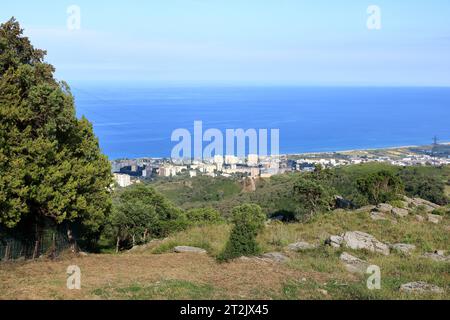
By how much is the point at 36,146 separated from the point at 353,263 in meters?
7.70

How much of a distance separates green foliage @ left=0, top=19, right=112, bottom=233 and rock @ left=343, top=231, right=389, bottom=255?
688 cm

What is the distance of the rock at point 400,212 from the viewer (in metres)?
17.2

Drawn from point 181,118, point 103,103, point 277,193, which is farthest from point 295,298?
point 103,103

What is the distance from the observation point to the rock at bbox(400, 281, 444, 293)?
7.82 m

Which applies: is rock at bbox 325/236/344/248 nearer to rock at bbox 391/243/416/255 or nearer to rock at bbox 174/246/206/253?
rock at bbox 391/243/416/255

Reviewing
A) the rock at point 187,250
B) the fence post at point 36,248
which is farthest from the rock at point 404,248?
the fence post at point 36,248

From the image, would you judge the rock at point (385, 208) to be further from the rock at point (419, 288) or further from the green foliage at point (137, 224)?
the rock at point (419, 288)

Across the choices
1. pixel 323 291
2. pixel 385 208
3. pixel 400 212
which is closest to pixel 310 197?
pixel 385 208

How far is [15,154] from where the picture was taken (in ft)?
32.7

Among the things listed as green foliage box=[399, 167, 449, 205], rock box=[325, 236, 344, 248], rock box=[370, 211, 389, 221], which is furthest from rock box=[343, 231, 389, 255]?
green foliage box=[399, 167, 449, 205]

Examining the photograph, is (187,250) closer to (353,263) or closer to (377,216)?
(353,263)

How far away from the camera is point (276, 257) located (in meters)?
10.5

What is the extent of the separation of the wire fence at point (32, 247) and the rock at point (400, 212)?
12.0m
